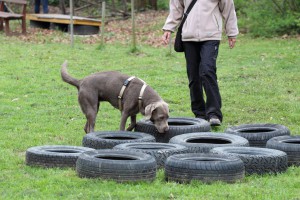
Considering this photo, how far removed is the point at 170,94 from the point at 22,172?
6365mm

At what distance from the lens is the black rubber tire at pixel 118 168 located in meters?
6.66

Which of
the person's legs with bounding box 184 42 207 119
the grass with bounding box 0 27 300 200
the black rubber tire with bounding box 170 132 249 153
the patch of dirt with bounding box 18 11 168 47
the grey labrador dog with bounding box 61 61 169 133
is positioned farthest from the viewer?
the patch of dirt with bounding box 18 11 168 47

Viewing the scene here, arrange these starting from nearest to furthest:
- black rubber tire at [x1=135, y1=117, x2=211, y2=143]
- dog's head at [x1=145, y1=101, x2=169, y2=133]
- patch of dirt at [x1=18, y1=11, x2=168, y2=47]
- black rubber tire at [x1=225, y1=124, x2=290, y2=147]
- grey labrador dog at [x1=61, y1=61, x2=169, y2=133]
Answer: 1. black rubber tire at [x1=225, y1=124, x2=290, y2=147]
2. dog's head at [x1=145, y1=101, x2=169, y2=133]
3. black rubber tire at [x1=135, y1=117, x2=211, y2=143]
4. grey labrador dog at [x1=61, y1=61, x2=169, y2=133]
5. patch of dirt at [x1=18, y1=11, x2=168, y2=47]

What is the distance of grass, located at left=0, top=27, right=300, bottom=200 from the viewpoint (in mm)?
6477

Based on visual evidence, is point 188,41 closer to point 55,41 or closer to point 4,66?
point 4,66

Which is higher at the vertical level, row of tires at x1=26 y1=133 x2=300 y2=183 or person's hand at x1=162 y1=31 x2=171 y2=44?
person's hand at x1=162 y1=31 x2=171 y2=44

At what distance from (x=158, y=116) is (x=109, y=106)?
3509 millimetres

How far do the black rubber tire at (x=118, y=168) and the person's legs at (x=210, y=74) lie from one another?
336 centimetres

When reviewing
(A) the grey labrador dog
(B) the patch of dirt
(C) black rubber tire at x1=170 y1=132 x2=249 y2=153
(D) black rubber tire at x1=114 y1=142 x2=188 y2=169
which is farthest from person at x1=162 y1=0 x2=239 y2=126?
(B) the patch of dirt

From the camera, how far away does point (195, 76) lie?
10.4 meters

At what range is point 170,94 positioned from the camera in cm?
1338

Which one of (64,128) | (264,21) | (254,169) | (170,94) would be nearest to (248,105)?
(170,94)

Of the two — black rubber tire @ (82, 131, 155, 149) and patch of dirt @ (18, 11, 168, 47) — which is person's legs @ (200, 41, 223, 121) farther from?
patch of dirt @ (18, 11, 168, 47)

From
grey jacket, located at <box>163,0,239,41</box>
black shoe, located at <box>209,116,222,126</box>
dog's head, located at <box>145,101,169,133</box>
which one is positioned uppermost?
grey jacket, located at <box>163,0,239,41</box>
